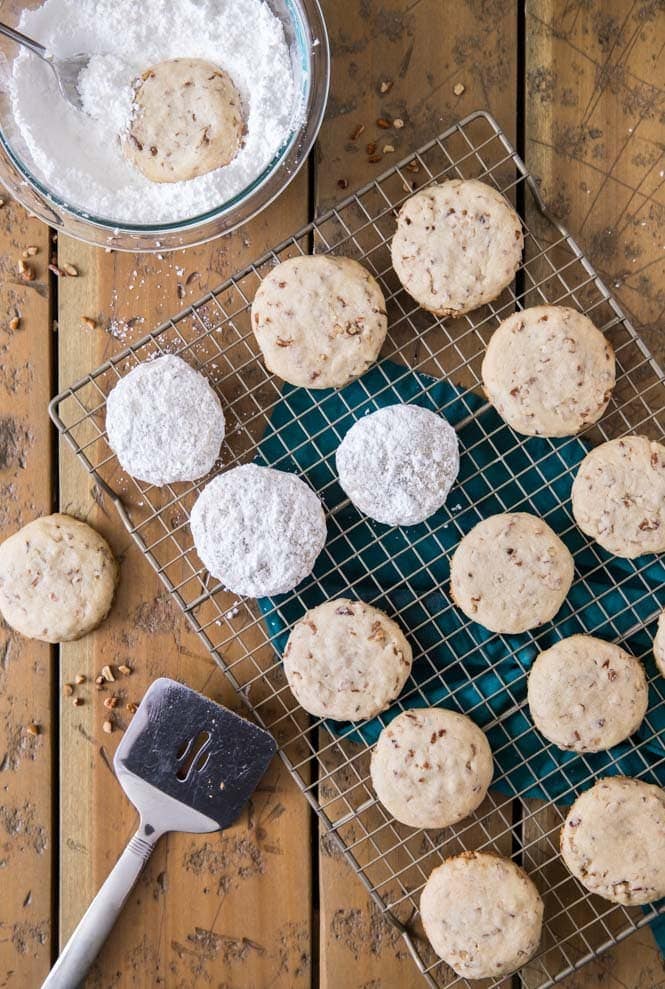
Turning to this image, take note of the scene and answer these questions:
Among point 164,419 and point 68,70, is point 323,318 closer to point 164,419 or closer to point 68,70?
point 164,419

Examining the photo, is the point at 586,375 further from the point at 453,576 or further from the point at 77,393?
the point at 77,393

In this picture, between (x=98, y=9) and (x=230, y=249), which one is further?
(x=230, y=249)

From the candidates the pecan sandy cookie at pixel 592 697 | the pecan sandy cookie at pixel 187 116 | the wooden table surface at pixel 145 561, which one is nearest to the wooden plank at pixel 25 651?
the wooden table surface at pixel 145 561

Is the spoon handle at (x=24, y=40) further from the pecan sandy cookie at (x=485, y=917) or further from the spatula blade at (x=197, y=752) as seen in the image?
the pecan sandy cookie at (x=485, y=917)

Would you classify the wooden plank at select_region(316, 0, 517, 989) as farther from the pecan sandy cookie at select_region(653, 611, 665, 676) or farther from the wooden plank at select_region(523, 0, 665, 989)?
the pecan sandy cookie at select_region(653, 611, 665, 676)

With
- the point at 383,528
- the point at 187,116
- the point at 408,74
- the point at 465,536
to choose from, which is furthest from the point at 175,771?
the point at 408,74

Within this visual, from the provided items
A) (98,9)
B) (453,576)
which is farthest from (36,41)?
(453,576)
